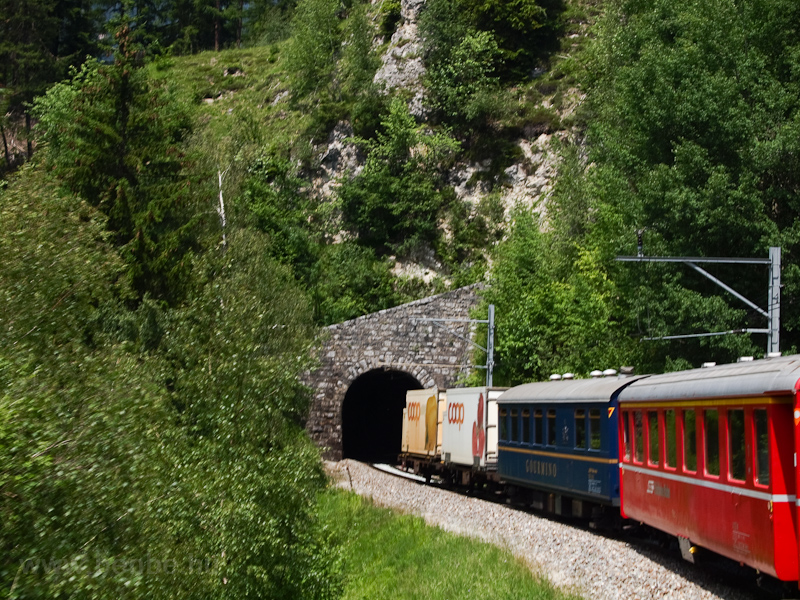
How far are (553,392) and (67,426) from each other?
11.7m

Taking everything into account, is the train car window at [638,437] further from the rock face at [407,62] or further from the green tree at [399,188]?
the rock face at [407,62]

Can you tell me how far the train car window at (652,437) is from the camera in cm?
1334

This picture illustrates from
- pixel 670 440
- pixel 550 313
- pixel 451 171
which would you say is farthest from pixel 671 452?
pixel 451 171

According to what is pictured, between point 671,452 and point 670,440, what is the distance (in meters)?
0.16

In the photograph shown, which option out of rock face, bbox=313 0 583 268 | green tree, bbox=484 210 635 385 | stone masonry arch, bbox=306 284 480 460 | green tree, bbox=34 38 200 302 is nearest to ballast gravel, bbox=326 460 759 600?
green tree, bbox=34 38 200 302

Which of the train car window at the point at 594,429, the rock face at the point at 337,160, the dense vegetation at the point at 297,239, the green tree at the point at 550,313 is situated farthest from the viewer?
the rock face at the point at 337,160

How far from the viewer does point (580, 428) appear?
16953 mm

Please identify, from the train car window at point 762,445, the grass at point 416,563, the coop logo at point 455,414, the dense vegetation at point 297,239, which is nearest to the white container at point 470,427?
the coop logo at point 455,414

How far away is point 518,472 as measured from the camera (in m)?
20.6

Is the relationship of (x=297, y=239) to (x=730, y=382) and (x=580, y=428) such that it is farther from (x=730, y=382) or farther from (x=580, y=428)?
(x=730, y=382)

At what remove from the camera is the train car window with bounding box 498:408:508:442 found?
862 inches

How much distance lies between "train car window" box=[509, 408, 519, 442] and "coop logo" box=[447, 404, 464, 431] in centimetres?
443

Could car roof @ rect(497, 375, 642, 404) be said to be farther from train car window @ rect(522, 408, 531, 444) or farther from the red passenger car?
the red passenger car

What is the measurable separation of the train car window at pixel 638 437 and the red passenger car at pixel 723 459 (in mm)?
15
